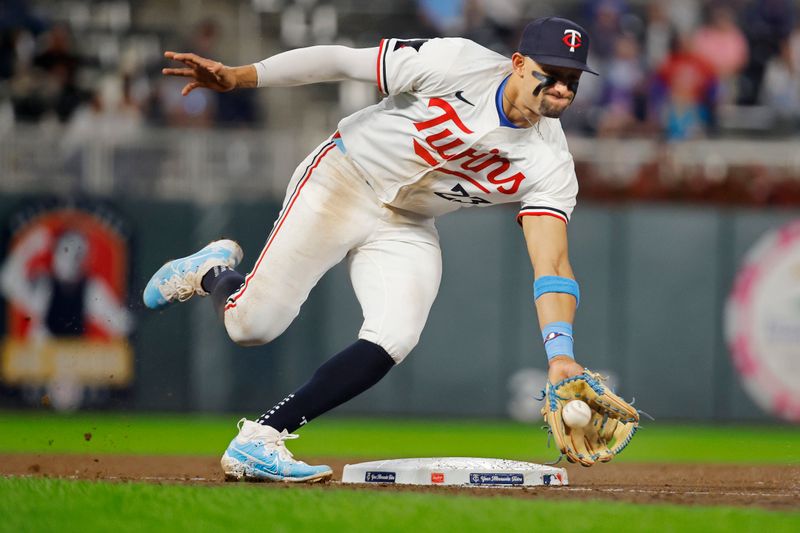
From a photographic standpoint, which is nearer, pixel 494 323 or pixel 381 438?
pixel 381 438

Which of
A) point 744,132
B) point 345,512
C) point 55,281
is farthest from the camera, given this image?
point 744,132

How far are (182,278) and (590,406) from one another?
213 cm

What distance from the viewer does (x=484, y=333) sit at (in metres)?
11.4

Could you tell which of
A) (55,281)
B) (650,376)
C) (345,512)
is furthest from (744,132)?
(345,512)

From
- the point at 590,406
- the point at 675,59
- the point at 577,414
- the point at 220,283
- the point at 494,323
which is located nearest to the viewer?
the point at 577,414

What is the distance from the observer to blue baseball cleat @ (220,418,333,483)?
5.41 m

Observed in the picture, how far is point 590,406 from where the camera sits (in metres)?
5.03

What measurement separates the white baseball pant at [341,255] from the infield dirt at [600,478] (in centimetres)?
68

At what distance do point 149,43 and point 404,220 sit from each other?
8138 millimetres

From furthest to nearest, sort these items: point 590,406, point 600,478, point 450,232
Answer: point 450,232, point 600,478, point 590,406

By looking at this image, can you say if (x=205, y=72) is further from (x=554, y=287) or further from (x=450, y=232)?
(x=450, y=232)

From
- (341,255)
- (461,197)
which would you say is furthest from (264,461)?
(461,197)

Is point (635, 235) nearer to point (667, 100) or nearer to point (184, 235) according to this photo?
point (667, 100)

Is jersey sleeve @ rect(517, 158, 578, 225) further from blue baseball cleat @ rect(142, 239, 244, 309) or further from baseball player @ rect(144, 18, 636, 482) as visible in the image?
blue baseball cleat @ rect(142, 239, 244, 309)
